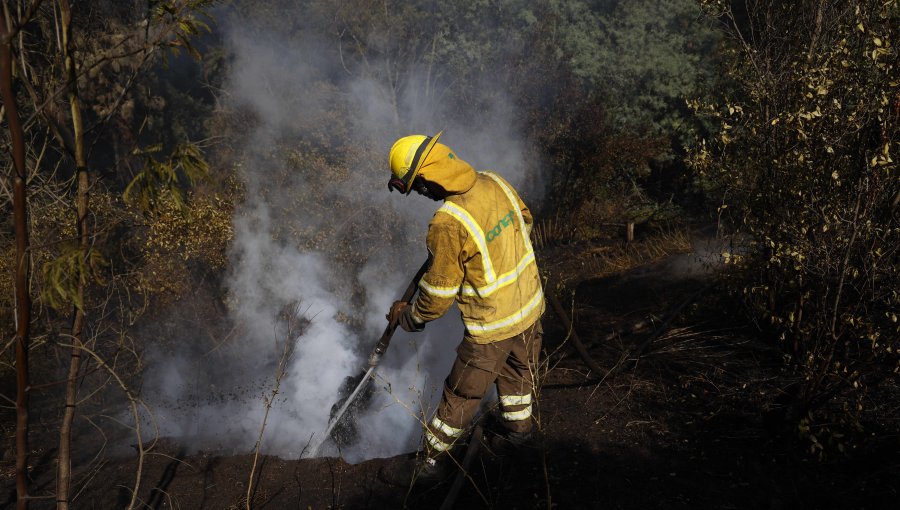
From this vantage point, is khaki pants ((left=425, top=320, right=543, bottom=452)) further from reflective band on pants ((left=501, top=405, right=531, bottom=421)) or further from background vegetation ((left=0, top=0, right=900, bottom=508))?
background vegetation ((left=0, top=0, right=900, bottom=508))

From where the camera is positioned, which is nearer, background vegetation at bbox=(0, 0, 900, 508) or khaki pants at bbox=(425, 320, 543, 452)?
background vegetation at bbox=(0, 0, 900, 508)

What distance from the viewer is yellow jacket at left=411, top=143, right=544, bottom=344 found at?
9.92ft

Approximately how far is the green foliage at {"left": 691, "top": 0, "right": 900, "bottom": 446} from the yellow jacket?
153 centimetres

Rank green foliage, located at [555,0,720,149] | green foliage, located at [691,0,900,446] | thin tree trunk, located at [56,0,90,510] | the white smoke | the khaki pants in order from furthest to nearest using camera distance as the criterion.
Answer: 1. green foliage, located at [555,0,720,149]
2. the white smoke
3. the khaki pants
4. green foliage, located at [691,0,900,446]
5. thin tree trunk, located at [56,0,90,510]

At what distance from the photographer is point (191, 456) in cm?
452

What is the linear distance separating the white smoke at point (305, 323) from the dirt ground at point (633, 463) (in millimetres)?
657

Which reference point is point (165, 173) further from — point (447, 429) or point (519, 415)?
point (519, 415)

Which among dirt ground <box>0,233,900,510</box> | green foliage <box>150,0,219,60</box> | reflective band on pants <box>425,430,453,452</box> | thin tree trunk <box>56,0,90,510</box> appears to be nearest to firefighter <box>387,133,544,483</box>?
reflective band on pants <box>425,430,453,452</box>

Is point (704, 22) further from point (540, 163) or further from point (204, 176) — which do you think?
point (204, 176)

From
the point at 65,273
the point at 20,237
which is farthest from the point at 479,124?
the point at 20,237

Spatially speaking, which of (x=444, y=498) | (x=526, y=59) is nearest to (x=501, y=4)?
(x=526, y=59)

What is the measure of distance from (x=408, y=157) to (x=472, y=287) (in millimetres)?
806

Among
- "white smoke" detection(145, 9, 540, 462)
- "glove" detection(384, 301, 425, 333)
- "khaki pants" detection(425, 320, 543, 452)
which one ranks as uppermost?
"glove" detection(384, 301, 425, 333)

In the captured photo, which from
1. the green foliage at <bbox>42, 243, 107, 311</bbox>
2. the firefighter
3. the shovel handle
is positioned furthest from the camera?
the shovel handle
